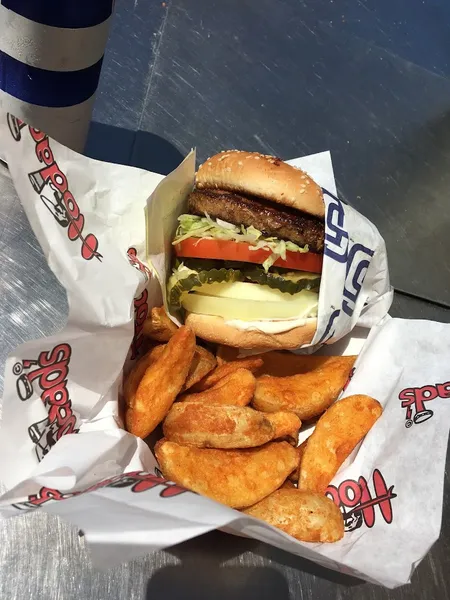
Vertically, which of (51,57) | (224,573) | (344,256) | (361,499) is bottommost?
(224,573)

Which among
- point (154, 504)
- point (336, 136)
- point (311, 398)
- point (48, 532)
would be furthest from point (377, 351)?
point (336, 136)

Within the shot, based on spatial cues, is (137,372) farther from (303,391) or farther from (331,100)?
(331,100)

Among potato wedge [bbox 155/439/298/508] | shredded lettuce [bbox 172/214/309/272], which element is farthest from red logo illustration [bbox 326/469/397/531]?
shredded lettuce [bbox 172/214/309/272]

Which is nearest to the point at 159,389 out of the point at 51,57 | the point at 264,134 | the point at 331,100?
the point at 51,57

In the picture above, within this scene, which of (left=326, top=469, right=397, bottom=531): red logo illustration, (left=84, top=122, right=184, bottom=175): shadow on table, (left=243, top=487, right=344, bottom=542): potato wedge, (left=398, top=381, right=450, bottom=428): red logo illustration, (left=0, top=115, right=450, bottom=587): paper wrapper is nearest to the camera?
(left=0, top=115, right=450, bottom=587): paper wrapper

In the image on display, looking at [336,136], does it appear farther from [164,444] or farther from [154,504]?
[154,504]

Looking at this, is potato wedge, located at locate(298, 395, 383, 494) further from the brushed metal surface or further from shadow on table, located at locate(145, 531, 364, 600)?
the brushed metal surface
